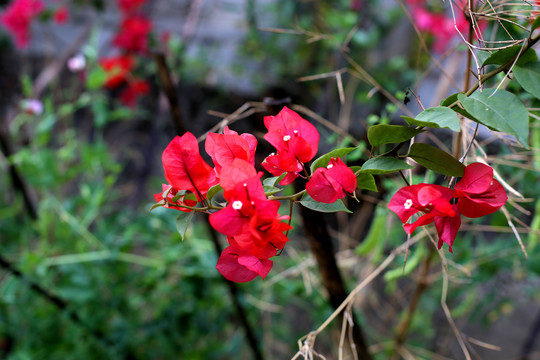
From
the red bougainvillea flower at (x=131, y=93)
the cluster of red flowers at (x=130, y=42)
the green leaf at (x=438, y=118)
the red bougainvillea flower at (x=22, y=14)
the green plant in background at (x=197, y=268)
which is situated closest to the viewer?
the green leaf at (x=438, y=118)

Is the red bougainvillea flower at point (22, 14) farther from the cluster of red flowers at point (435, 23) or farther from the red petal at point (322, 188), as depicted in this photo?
the red petal at point (322, 188)

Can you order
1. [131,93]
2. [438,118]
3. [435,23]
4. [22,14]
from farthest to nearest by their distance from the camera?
[131,93], [435,23], [22,14], [438,118]

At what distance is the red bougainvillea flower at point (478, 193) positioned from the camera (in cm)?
24

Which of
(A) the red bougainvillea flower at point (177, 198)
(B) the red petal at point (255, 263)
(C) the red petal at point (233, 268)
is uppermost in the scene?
(A) the red bougainvillea flower at point (177, 198)

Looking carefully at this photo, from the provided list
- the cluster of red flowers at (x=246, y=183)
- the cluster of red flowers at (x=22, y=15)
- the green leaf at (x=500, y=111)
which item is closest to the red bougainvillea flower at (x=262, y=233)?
the cluster of red flowers at (x=246, y=183)

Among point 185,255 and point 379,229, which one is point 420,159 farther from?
point 185,255

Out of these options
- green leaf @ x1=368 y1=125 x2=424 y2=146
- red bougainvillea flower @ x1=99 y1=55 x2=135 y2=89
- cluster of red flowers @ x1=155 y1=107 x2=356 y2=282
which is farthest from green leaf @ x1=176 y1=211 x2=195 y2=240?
red bougainvillea flower @ x1=99 y1=55 x2=135 y2=89

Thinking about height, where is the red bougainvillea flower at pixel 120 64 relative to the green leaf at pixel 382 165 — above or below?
below

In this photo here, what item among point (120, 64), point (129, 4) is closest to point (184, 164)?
point (120, 64)

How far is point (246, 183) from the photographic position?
0.23 meters

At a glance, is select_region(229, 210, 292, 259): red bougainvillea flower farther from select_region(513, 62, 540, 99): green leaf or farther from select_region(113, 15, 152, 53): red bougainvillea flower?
select_region(113, 15, 152, 53): red bougainvillea flower

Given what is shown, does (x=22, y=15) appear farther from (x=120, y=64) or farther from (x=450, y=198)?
(x=450, y=198)

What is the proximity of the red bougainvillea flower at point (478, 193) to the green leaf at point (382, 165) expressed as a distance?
0.03m

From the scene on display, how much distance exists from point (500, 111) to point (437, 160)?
4cm
